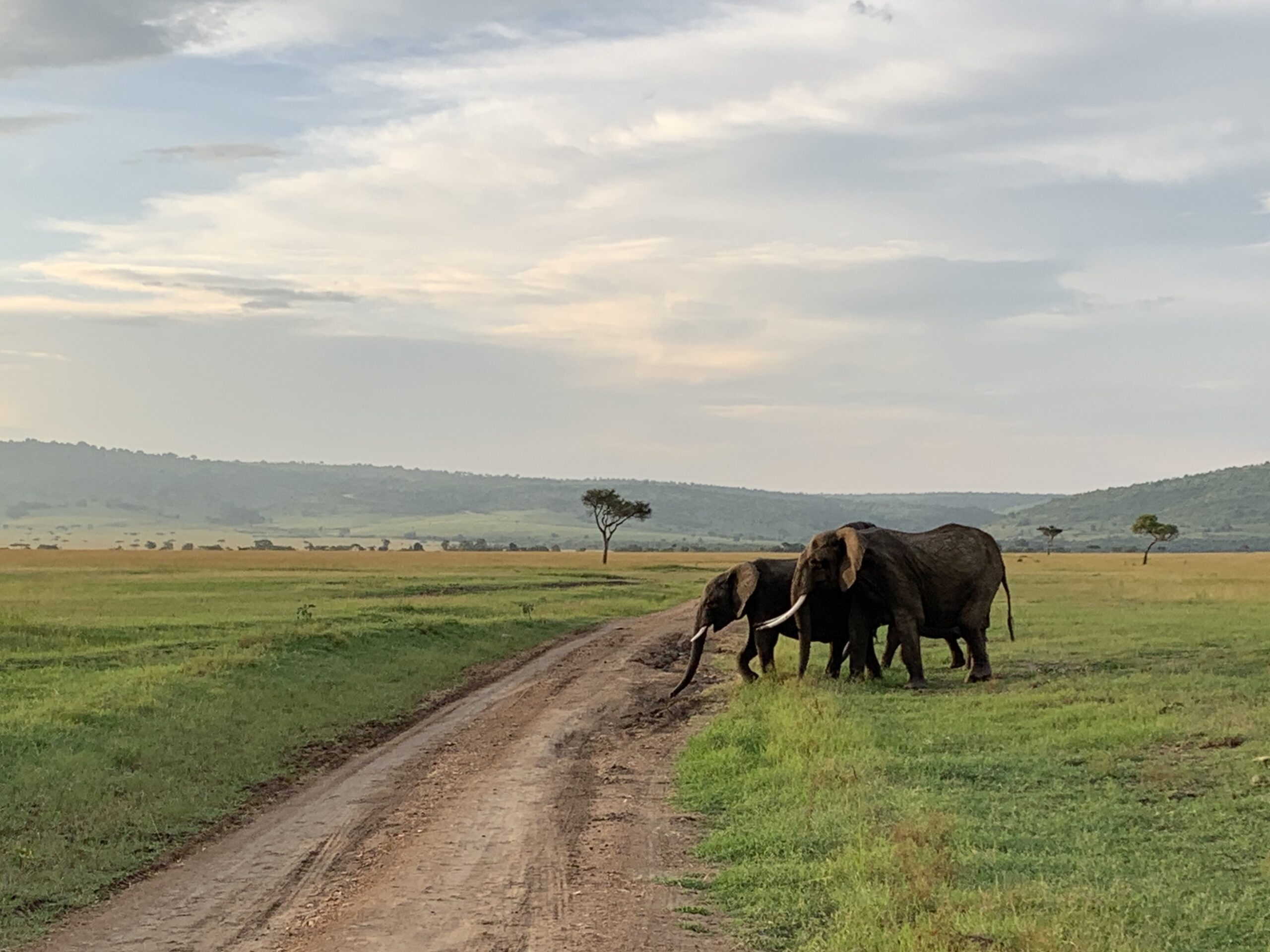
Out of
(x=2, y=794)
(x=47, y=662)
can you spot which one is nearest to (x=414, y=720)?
(x=2, y=794)

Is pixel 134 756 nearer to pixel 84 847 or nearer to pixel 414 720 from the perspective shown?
pixel 84 847

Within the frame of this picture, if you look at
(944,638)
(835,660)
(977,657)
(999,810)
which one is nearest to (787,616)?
(835,660)

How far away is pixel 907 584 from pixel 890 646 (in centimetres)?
267

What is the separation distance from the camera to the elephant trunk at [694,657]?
2333 centimetres

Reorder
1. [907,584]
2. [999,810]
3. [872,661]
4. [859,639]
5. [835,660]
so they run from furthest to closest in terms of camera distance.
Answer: [835,660]
[872,661]
[859,639]
[907,584]
[999,810]

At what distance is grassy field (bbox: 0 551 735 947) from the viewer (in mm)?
12617

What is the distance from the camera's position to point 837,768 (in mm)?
14344

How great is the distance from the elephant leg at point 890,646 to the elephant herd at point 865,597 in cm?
5

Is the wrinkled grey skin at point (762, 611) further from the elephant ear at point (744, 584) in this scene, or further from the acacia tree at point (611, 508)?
the acacia tree at point (611, 508)

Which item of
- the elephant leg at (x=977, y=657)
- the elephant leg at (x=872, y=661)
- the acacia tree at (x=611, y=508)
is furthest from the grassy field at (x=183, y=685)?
the acacia tree at (x=611, y=508)

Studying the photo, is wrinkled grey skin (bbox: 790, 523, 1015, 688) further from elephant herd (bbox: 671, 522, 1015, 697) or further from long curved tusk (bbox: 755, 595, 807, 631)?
long curved tusk (bbox: 755, 595, 807, 631)

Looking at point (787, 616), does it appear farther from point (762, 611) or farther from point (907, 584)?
point (907, 584)

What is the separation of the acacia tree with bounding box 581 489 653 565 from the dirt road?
86590mm

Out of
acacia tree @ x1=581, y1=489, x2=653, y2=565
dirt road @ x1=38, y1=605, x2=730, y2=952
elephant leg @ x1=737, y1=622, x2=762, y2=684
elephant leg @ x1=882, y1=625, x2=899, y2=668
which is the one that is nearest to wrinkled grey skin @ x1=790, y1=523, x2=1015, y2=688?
elephant leg @ x1=882, y1=625, x2=899, y2=668
